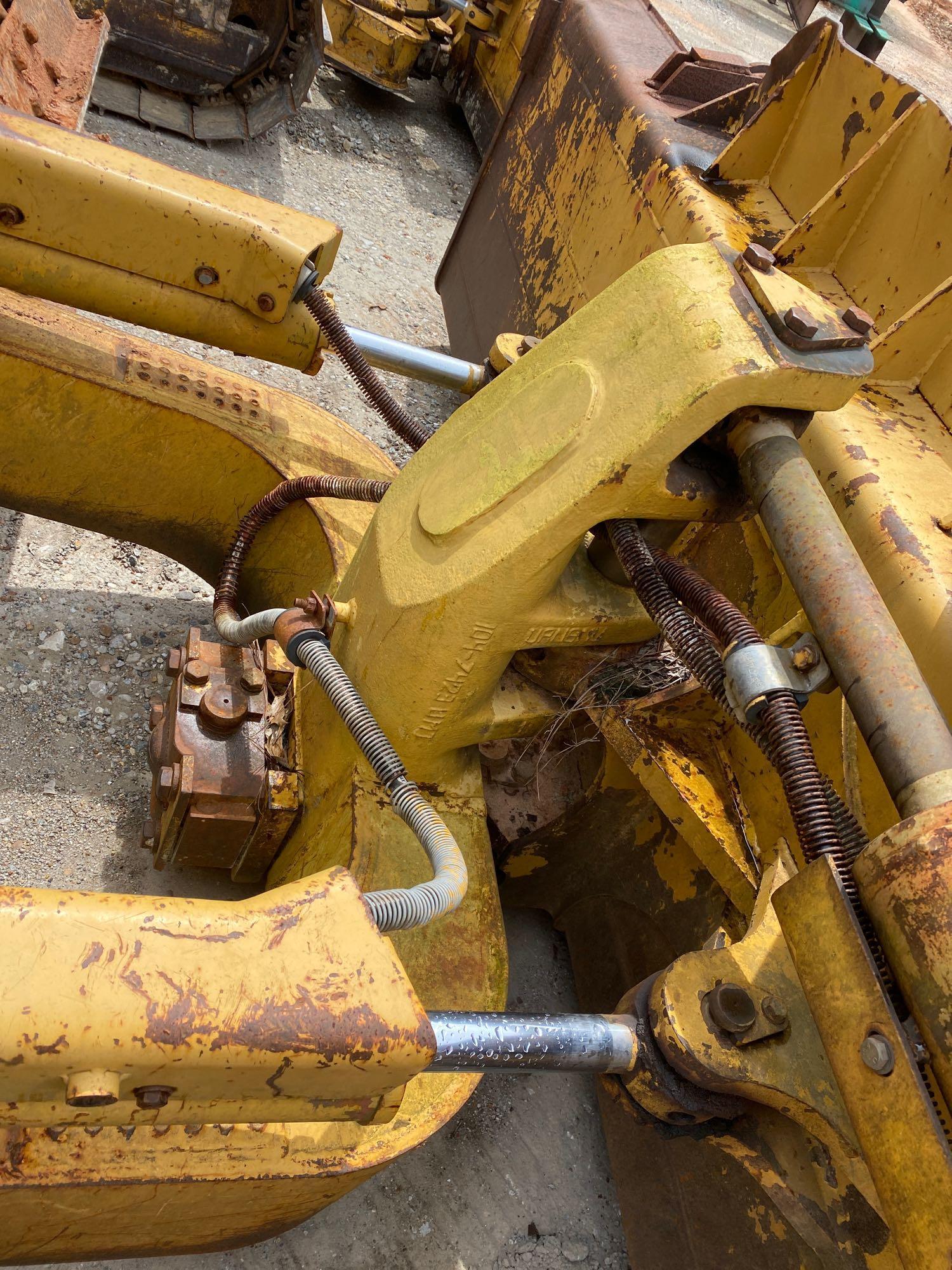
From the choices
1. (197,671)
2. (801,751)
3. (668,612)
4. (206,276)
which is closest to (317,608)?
(197,671)

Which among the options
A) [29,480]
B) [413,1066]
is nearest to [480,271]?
[29,480]

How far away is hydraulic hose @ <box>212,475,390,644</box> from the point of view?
2162 mm

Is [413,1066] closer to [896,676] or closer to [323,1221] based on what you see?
[896,676]

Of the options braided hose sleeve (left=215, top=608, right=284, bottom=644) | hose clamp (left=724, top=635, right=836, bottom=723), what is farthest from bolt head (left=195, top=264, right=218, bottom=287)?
hose clamp (left=724, top=635, right=836, bottom=723)

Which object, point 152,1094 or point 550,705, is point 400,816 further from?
point 152,1094

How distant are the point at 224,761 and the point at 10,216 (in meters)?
1.18

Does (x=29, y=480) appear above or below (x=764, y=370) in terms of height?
below

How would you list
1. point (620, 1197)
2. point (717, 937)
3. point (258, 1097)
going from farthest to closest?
point (620, 1197) < point (717, 937) < point (258, 1097)

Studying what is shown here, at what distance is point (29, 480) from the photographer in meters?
2.44

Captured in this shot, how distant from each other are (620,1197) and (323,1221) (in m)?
0.64

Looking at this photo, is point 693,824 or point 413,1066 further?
point 693,824

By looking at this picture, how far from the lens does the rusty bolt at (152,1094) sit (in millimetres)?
1184

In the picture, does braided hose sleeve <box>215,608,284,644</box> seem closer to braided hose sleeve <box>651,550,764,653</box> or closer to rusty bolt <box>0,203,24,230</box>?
braided hose sleeve <box>651,550,764,653</box>

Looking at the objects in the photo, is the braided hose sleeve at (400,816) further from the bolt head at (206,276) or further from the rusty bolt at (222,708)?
the bolt head at (206,276)
